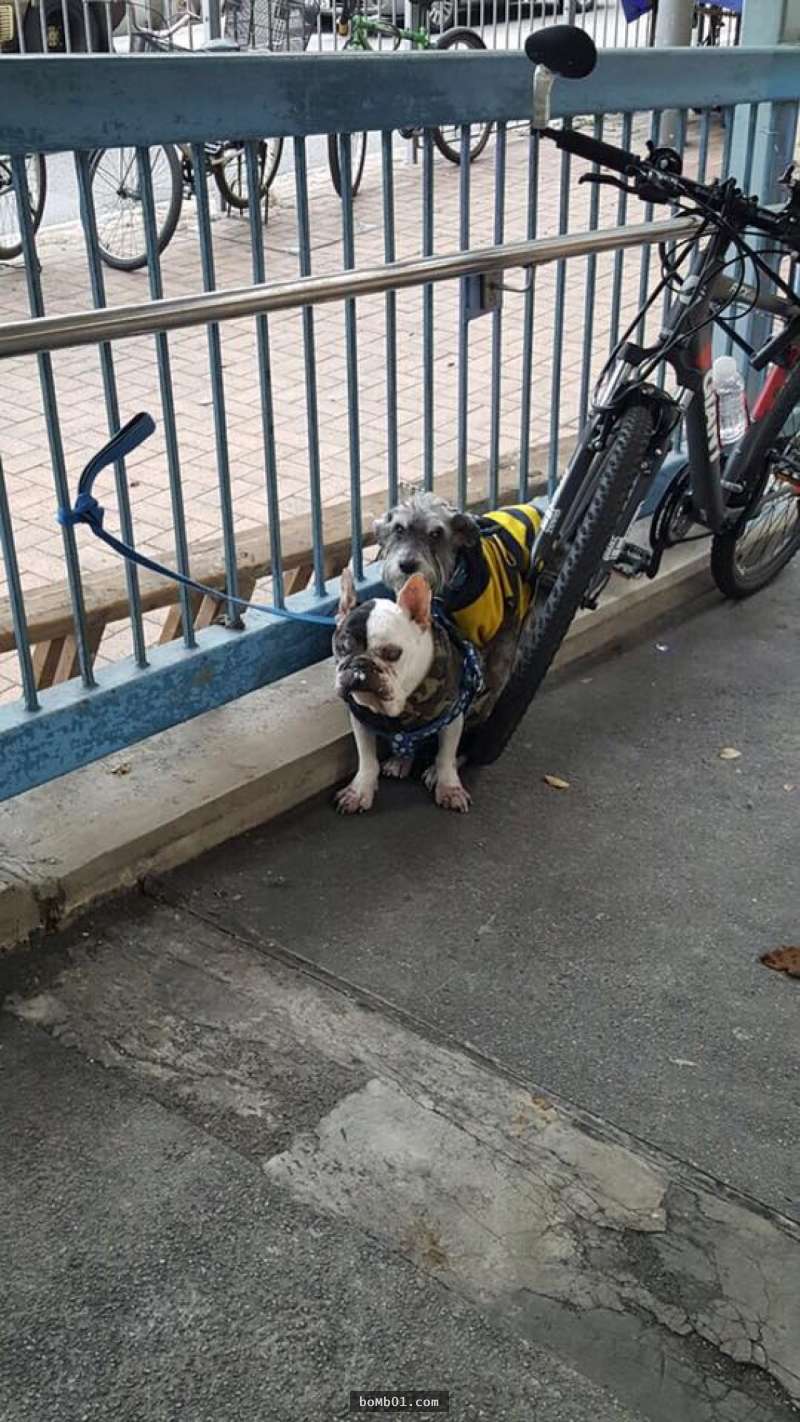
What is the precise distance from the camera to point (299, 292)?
A: 10.3ft

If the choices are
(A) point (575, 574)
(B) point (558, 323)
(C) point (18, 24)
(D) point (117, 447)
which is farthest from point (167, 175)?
(D) point (117, 447)

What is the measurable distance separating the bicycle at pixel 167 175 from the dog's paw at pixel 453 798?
4.92m

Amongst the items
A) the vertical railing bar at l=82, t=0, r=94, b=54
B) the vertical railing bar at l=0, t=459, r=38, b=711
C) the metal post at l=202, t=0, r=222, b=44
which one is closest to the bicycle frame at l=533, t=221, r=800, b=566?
the vertical railing bar at l=0, t=459, r=38, b=711

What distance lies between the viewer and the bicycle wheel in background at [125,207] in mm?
7938

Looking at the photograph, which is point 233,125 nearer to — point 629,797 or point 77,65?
point 77,65

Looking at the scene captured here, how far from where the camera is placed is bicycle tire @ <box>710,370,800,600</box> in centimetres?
437

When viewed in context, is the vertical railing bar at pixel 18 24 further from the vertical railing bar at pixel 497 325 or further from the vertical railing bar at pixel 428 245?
the vertical railing bar at pixel 428 245

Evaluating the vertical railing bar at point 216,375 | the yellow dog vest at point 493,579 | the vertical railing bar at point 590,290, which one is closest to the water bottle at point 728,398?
the vertical railing bar at point 590,290

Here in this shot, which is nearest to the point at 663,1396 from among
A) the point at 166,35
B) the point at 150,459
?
the point at 150,459

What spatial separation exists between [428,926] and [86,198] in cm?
177

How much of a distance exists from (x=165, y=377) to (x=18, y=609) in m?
0.63

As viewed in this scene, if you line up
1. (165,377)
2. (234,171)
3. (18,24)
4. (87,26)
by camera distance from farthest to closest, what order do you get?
(234,171)
(87,26)
(18,24)
(165,377)

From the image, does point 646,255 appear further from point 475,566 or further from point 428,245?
point 475,566

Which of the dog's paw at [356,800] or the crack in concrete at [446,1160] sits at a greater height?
the crack in concrete at [446,1160]
